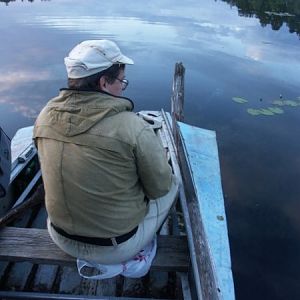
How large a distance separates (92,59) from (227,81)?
1176 cm

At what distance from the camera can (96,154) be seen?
2324mm

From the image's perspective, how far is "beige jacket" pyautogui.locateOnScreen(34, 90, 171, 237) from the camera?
231 centimetres

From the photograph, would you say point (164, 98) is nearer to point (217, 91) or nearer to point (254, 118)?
point (217, 91)

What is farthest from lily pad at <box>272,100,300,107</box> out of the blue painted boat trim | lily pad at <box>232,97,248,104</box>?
the blue painted boat trim

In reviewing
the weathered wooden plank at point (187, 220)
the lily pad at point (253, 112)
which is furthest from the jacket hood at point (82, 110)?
the lily pad at point (253, 112)

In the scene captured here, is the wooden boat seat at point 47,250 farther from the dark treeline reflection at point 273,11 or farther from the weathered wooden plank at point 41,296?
the dark treeline reflection at point 273,11

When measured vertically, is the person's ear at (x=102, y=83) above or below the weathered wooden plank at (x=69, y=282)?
above

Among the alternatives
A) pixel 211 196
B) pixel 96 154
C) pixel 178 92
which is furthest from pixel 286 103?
pixel 96 154

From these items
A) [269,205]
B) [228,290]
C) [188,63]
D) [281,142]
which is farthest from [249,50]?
[228,290]

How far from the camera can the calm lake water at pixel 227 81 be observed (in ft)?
23.0

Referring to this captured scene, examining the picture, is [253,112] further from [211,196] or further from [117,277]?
[117,277]

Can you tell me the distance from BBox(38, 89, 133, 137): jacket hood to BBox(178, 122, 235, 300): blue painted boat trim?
2052 mm

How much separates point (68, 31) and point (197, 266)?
55.8 ft

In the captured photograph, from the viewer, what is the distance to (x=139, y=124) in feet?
7.94
